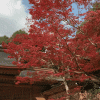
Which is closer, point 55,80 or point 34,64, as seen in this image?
point 34,64

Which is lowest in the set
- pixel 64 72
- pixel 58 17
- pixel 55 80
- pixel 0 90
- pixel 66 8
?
pixel 0 90

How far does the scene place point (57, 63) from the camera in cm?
521

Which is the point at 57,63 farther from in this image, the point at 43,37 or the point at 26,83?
the point at 26,83

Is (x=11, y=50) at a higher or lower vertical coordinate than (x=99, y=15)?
lower

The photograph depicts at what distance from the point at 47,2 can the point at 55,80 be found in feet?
14.2

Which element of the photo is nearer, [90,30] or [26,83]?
[90,30]

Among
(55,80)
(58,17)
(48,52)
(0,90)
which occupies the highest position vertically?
(58,17)

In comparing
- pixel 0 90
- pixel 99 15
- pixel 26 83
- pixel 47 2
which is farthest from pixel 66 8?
pixel 0 90

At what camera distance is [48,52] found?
5.34 metres

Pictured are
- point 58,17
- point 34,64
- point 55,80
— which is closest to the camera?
point 58,17

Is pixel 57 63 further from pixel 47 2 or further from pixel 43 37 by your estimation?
pixel 47 2

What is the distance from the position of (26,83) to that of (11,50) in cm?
222

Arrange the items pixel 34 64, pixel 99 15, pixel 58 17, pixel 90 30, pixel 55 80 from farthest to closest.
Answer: pixel 55 80 → pixel 34 64 → pixel 90 30 → pixel 99 15 → pixel 58 17

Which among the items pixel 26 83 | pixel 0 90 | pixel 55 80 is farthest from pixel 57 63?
pixel 0 90
